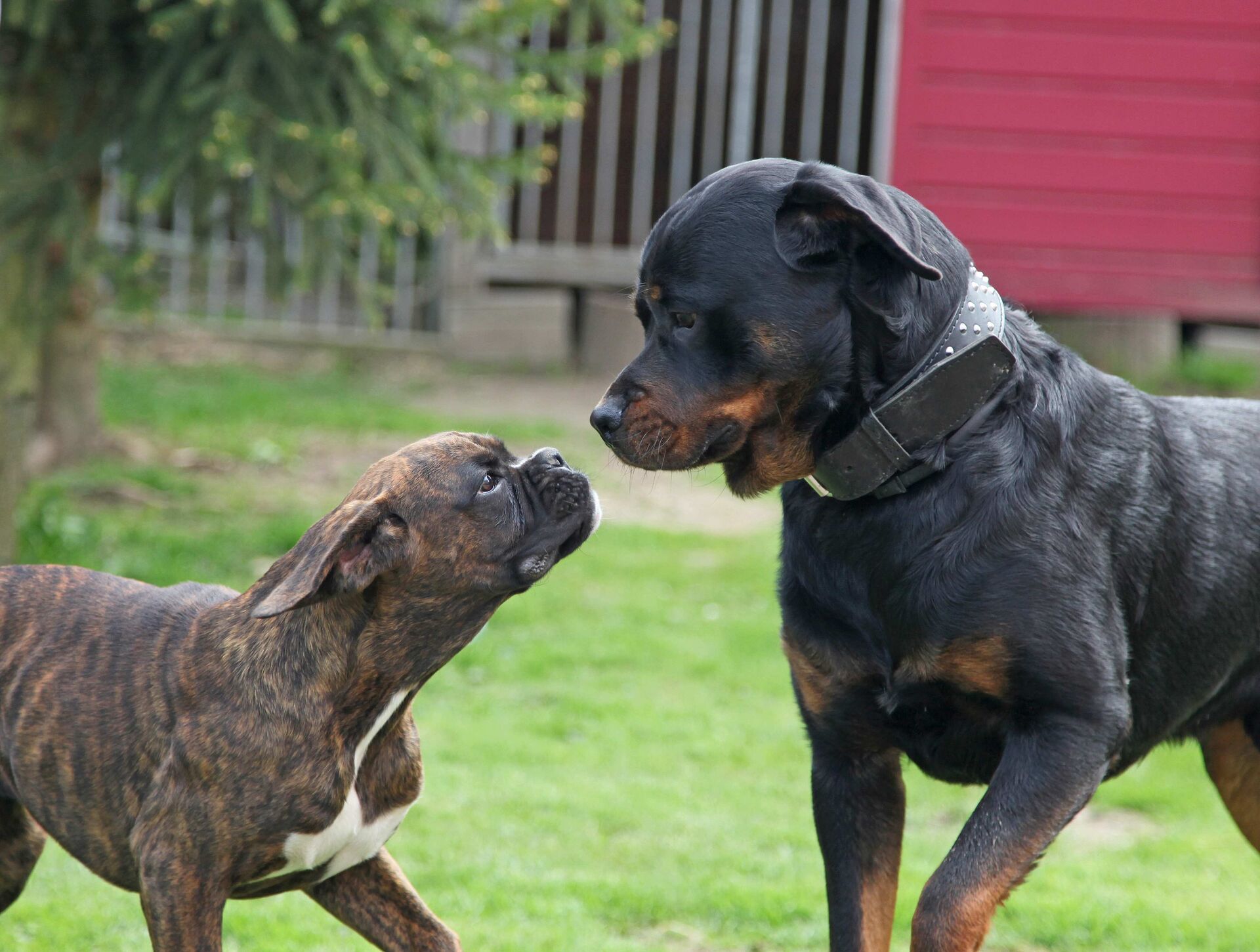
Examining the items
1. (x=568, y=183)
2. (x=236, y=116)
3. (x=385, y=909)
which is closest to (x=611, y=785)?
(x=385, y=909)

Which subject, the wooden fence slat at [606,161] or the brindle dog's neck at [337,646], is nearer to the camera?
the brindle dog's neck at [337,646]

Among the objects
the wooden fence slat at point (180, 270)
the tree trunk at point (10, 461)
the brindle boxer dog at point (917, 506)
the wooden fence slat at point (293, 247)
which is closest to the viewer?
the brindle boxer dog at point (917, 506)

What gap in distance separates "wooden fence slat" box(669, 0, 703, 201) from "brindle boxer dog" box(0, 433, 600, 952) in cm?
955

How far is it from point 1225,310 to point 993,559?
33.5 ft

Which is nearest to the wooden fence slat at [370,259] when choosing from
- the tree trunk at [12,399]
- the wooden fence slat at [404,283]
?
the wooden fence slat at [404,283]

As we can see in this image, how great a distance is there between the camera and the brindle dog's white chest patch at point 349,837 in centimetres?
362

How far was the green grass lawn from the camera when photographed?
4934 mm

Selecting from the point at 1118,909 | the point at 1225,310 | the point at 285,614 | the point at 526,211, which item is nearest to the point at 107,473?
the point at 526,211

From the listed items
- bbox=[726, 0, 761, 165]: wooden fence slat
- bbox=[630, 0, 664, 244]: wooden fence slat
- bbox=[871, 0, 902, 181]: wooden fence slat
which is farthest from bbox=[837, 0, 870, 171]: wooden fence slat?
bbox=[630, 0, 664, 244]: wooden fence slat

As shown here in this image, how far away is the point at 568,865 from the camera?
5.48 meters

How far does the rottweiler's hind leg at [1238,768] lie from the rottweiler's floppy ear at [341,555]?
2.44 metres

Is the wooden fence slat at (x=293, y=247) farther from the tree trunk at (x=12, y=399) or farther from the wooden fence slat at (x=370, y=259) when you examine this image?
the wooden fence slat at (x=370, y=259)

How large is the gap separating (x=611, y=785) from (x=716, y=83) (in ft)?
28.6

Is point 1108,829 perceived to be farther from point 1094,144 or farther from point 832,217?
point 1094,144
